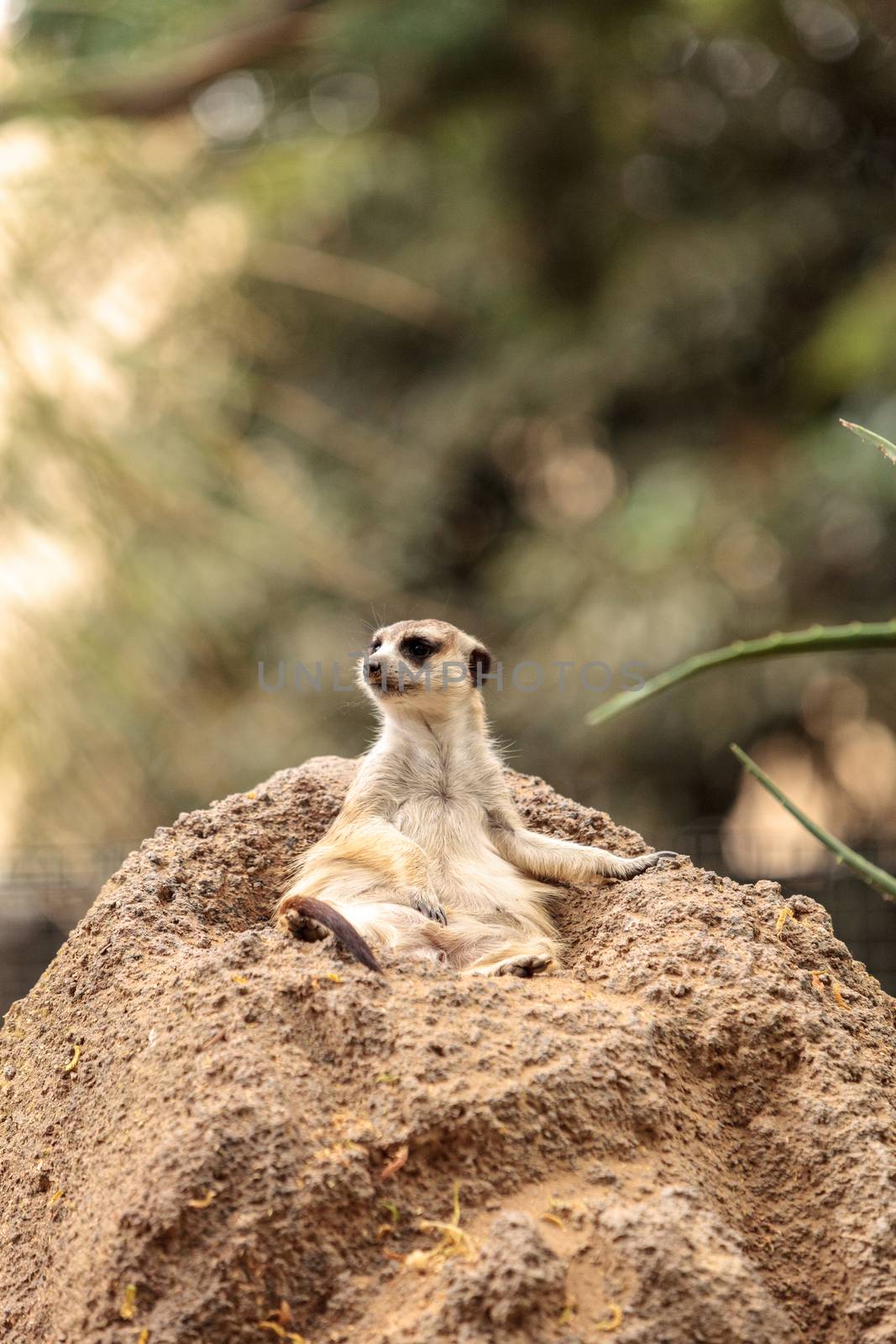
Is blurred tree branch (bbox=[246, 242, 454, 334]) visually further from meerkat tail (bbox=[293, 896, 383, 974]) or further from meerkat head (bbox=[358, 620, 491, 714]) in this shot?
meerkat tail (bbox=[293, 896, 383, 974])

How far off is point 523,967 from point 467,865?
321 millimetres

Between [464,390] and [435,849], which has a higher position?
[464,390]

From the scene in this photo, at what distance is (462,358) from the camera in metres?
7.15

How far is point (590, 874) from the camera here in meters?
1.80

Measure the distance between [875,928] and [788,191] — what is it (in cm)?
352

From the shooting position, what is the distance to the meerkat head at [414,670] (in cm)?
199

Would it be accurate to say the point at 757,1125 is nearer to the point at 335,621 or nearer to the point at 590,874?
the point at 590,874

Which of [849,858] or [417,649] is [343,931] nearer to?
[849,858]

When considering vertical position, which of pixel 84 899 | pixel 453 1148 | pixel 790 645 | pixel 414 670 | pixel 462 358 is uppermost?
pixel 462 358

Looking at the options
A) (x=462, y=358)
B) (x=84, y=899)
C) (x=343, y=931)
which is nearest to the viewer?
(x=343, y=931)

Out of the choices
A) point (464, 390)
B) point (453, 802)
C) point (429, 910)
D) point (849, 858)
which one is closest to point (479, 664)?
point (453, 802)

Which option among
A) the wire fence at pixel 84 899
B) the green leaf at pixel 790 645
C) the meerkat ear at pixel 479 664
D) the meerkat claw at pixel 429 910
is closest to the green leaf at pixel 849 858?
the green leaf at pixel 790 645

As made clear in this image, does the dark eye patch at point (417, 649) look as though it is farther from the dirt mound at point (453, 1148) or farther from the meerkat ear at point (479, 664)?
the dirt mound at point (453, 1148)

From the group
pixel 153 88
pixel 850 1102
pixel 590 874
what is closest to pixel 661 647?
pixel 153 88
